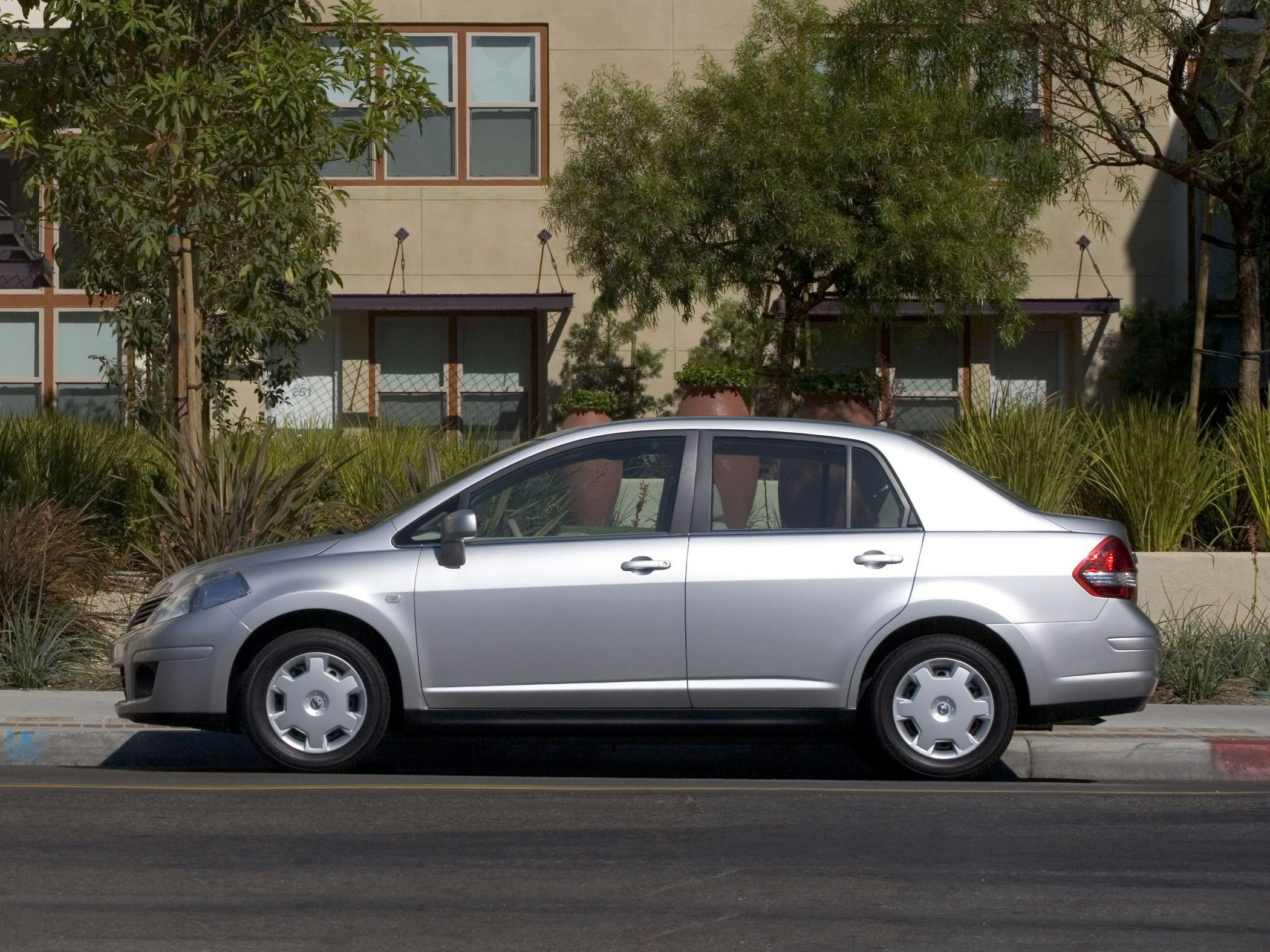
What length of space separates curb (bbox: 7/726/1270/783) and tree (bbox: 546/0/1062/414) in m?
7.36

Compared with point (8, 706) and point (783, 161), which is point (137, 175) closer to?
point (8, 706)

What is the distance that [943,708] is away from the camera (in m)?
7.55

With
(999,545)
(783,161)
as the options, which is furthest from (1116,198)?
(999,545)

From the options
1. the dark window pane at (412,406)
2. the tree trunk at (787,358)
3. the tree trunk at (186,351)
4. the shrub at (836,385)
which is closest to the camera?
the tree trunk at (186,351)

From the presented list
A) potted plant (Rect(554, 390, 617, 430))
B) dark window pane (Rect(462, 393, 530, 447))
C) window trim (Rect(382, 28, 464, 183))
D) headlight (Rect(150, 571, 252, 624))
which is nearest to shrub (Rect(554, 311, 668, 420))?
dark window pane (Rect(462, 393, 530, 447))

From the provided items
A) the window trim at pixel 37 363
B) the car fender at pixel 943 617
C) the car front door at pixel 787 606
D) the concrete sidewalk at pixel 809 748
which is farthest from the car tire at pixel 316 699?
the window trim at pixel 37 363

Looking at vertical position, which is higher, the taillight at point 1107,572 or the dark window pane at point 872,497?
the dark window pane at point 872,497

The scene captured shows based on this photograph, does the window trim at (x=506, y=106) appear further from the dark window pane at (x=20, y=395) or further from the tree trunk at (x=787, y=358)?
→ the dark window pane at (x=20, y=395)

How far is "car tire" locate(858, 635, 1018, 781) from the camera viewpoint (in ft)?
24.6

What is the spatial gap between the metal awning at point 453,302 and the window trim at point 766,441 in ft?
42.7

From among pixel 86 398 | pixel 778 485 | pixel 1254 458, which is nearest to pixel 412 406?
pixel 86 398

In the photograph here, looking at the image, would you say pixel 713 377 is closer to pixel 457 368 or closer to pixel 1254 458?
pixel 1254 458

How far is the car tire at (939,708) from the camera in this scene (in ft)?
24.6

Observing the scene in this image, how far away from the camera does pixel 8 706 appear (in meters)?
9.23
